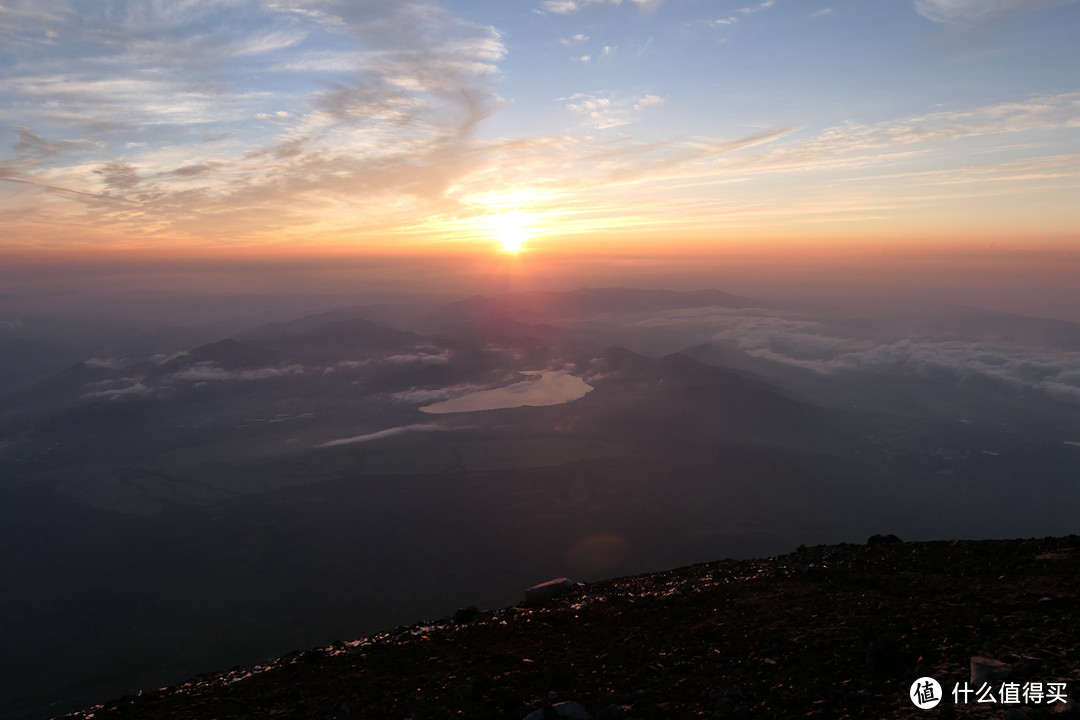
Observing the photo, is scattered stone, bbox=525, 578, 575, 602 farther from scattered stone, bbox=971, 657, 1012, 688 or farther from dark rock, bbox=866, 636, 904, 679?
scattered stone, bbox=971, 657, 1012, 688

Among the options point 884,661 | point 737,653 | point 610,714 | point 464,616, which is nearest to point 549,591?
point 464,616

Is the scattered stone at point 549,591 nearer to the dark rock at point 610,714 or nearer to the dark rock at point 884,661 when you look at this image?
the dark rock at point 610,714

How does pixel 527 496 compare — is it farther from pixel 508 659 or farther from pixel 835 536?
pixel 508 659

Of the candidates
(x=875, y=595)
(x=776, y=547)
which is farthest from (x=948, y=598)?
(x=776, y=547)

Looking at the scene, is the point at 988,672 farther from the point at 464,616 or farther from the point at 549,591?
the point at 549,591

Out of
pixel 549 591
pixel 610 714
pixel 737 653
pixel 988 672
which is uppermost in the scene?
pixel 988 672

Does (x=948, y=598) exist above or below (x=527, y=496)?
above
